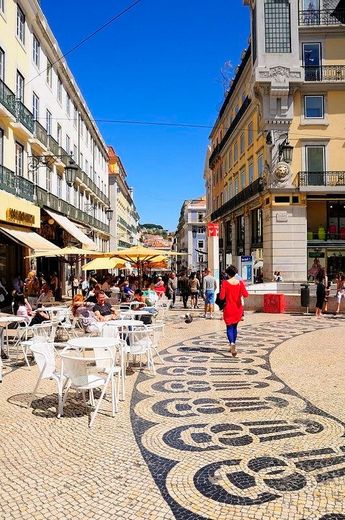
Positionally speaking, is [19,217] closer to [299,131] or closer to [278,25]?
[299,131]

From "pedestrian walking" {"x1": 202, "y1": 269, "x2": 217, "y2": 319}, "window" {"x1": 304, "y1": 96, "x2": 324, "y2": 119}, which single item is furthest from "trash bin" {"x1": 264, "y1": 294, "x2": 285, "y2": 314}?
"window" {"x1": 304, "y1": 96, "x2": 324, "y2": 119}

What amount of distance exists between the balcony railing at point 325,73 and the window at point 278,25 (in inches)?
74.0

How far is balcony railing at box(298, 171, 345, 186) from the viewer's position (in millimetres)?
23391

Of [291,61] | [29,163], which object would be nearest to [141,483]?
[29,163]

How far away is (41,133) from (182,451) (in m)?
20.2

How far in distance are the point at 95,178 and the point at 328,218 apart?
23.9 metres

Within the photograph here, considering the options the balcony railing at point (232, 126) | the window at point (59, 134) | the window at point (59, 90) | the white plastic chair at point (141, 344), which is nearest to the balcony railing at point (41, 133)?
the window at point (59, 134)

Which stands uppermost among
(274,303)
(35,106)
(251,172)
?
(35,106)

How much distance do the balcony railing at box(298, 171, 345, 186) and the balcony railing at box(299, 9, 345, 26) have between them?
8.36 meters

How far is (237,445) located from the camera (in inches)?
166

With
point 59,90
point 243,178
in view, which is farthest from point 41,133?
point 243,178

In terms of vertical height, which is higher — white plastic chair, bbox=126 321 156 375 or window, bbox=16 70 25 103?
window, bbox=16 70 25 103

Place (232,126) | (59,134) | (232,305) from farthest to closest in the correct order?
1. (232,126)
2. (59,134)
3. (232,305)

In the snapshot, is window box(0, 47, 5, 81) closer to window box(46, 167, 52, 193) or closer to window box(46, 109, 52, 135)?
window box(46, 109, 52, 135)
